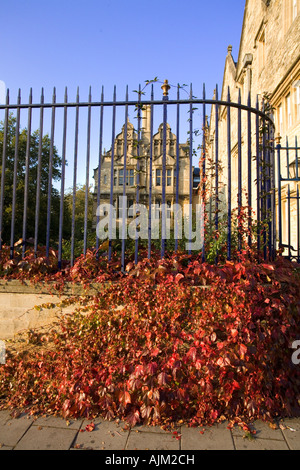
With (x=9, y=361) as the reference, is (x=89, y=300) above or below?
above

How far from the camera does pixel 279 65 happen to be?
10.9 m

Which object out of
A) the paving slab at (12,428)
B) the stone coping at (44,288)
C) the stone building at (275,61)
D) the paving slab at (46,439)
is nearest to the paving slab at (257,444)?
the paving slab at (46,439)

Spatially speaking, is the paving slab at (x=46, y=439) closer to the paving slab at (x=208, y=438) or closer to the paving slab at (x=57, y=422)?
the paving slab at (x=57, y=422)

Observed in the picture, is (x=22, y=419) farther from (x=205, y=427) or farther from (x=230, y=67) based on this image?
(x=230, y=67)

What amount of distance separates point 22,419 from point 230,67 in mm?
20591

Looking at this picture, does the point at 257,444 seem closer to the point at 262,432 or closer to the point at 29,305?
the point at 262,432

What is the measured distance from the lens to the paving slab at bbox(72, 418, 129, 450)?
8.39ft

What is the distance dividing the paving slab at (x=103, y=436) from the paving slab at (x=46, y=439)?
0.24 feet

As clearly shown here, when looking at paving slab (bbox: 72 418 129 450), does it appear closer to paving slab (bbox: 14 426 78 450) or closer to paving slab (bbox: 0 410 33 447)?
paving slab (bbox: 14 426 78 450)

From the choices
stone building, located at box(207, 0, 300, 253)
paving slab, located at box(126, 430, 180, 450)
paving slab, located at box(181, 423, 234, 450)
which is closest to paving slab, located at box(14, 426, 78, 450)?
paving slab, located at box(126, 430, 180, 450)

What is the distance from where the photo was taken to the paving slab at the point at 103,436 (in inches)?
101

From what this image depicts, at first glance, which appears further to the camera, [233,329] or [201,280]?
[201,280]
